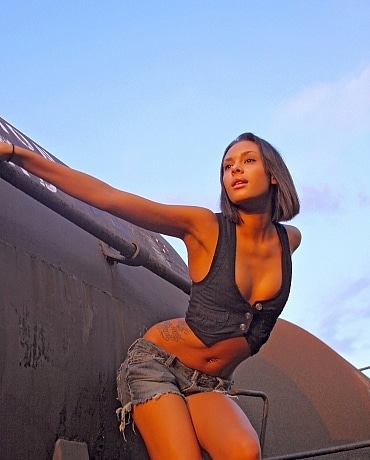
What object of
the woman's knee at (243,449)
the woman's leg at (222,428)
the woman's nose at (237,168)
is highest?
the woman's nose at (237,168)

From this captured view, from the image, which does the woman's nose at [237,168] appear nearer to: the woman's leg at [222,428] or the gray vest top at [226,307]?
the gray vest top at [226,307]

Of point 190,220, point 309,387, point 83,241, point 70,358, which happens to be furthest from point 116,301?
point 309,387

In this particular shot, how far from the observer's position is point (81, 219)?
120 inches

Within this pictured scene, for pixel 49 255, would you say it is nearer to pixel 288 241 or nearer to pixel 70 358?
pixel 70 358

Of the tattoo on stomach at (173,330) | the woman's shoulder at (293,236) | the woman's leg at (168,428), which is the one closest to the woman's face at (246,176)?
the woman's shoulder at (293,236)

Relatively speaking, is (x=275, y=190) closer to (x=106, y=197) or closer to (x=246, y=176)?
(x=246, y=176)

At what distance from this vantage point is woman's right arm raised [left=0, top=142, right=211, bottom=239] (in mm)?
2584

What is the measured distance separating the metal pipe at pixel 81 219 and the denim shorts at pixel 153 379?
19.0 inches

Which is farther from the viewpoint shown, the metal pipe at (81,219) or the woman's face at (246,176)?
the woman's face at (246,176)

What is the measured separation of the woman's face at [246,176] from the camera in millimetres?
2889

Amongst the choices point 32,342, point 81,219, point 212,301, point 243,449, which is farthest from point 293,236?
point 32,342

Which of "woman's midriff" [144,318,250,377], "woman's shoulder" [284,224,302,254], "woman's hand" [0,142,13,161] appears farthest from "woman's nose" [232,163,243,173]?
"woman's hand" [0,142,13,161]

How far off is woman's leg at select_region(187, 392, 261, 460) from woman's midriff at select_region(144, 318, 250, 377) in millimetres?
113

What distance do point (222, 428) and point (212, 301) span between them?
0.43 m
